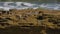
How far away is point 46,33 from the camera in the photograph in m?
0.69

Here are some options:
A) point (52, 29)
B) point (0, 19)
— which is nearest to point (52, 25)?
point (52, 29)

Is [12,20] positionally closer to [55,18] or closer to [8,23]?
[8,23]

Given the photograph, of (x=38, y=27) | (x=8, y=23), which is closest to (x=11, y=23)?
(x=8, y=23)

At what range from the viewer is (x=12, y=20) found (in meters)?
0.74

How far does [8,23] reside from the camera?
697 millimetres

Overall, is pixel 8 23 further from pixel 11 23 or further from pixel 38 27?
pixel 38 27

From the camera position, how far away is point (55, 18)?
0.73 m

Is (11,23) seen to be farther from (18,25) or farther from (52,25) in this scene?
(52,25)

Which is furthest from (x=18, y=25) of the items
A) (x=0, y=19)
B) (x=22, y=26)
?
(x=0, y=19)

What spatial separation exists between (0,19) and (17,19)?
0.09 meters

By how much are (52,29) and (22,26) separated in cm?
14

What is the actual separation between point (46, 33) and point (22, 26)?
0.12 meters

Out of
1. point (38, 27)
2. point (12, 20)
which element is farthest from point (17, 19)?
point (38, 27)

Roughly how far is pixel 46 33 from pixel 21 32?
118mm
